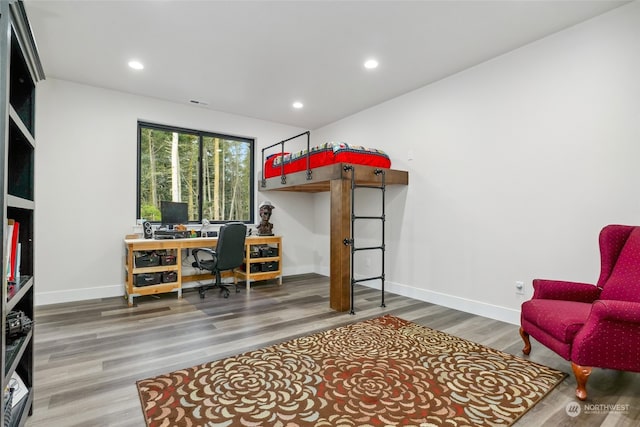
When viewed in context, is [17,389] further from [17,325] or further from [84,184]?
[84,184]

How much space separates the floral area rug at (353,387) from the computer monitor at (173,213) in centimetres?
274

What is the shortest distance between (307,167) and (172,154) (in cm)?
225

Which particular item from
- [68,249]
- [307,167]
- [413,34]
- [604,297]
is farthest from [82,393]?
[413,34]

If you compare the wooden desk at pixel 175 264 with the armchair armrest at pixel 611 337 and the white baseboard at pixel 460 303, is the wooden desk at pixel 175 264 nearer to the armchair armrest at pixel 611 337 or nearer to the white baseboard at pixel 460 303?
the white baseboard at pixel 460 303

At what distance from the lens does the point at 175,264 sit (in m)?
4.27

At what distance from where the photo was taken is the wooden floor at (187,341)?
1833 mm

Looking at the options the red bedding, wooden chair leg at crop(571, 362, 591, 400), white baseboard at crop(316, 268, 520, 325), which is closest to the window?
the red bedding

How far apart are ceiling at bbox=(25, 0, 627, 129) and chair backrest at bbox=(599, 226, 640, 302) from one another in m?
1.89

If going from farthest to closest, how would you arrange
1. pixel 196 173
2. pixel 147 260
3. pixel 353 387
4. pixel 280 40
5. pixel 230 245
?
pixel 196 173 < pixel 230 245 < pixel 147 260 < pixel 280 40 < pixel 353 387

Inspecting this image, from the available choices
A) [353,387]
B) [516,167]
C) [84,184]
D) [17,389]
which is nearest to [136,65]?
[84,184]

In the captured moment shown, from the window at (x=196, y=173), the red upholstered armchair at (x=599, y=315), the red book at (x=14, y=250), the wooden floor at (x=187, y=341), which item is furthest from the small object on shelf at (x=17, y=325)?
the window at (x=196, y=173)

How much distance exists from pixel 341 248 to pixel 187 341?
1829 mm

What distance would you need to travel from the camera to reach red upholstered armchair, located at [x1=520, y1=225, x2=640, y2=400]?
1.86 m

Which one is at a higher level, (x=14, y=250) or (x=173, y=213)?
(x=173, y=213)
